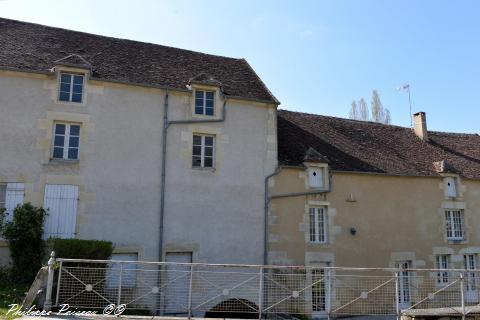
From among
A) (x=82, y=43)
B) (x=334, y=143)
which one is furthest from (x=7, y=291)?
(x=334, y=143)

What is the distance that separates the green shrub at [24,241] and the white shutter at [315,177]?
26.8 feet

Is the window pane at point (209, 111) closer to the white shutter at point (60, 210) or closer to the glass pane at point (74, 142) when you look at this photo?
the glass pane at point (74, 142)

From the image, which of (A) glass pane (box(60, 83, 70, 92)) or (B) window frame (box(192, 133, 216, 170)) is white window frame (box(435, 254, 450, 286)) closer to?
(B) window frame (box(192, 133, 216, 170))

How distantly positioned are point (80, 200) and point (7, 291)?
Answer: 306 cm

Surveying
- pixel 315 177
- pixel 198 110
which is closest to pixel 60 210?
pixel 198 110

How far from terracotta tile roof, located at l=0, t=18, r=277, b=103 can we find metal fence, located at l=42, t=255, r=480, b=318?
5664 mm

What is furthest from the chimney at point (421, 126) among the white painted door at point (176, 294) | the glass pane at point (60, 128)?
the glass pane at point (60, 128)

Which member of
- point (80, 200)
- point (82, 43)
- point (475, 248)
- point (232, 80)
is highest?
point (82, 43)

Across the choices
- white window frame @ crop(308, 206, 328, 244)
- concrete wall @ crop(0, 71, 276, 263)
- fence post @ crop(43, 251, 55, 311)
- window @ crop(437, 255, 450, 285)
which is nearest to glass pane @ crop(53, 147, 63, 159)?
concrete wall @ crop(0, 71, 276, 263)

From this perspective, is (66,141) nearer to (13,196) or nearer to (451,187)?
(13,196)

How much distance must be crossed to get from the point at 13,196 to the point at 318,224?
358 inches

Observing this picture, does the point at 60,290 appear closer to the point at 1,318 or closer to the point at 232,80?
the point at 1,318

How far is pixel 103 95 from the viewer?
12.8 metres

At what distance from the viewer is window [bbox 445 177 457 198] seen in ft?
54.6
